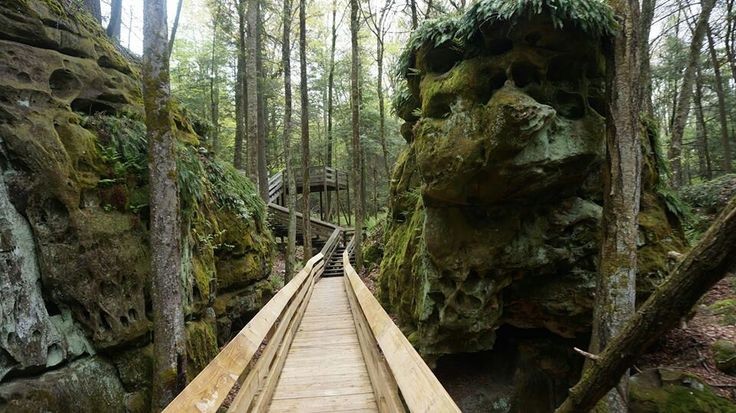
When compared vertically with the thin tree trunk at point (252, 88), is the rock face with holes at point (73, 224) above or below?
below

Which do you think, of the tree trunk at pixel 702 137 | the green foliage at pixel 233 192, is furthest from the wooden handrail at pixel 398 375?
the tree trunk at pixel 702 137

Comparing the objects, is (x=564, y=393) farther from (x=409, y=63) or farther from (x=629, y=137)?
(x=409, y=63)

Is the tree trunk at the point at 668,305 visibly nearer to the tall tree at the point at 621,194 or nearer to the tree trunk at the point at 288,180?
the tall tree at the point at 621,194

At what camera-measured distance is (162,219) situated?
459 centimetres

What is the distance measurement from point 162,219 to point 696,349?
8.21 metres

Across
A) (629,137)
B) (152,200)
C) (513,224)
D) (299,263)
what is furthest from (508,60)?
(299,263)

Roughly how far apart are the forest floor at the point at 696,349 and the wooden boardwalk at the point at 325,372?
15.5 ft

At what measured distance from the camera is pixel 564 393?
21.7 ft

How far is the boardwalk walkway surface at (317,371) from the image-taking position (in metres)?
2.09

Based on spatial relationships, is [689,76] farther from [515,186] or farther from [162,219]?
[162,219]

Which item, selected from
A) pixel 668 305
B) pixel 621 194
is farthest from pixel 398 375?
pixel 621 194

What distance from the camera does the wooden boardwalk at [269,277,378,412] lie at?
3.75 metres

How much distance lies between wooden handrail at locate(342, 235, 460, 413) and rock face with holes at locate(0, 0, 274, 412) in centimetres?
275

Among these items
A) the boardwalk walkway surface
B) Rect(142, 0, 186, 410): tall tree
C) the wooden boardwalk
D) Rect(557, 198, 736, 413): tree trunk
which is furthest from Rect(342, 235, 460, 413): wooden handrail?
Rect(142, 0, 186, 410): tall tree
